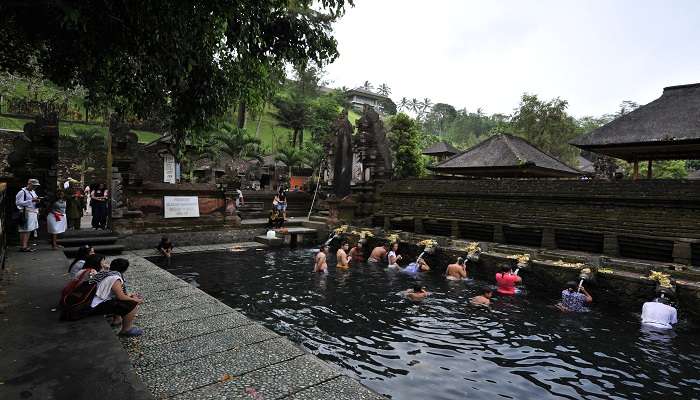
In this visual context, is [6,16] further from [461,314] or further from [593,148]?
[593,148]

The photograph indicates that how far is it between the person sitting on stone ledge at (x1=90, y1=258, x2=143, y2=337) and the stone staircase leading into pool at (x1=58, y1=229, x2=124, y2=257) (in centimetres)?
843

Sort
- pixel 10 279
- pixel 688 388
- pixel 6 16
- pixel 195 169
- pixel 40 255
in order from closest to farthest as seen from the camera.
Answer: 1. pixel 6 16
2. pixel 688 388
3. pixel 10 279
4. pixel 40 255
5. pixel 195 169

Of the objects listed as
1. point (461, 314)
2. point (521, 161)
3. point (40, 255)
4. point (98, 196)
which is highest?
point (521, 161)

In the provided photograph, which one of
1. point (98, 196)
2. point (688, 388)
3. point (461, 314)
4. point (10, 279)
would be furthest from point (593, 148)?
point (98, 196)

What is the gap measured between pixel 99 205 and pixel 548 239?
56.7 ft

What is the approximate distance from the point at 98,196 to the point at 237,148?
21648 millimetres

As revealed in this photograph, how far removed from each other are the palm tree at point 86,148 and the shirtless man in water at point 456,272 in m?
33.8

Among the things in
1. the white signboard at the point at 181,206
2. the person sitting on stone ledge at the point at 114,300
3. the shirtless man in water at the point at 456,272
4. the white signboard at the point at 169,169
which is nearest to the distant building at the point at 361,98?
the white signboard at the point at 169,169

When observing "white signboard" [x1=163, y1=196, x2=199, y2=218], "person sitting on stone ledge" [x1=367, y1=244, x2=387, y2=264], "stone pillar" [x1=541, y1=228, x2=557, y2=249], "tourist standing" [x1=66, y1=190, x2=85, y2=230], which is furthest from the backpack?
"stone pillar" [x1=541, y1=228, x2=557, y2=249]

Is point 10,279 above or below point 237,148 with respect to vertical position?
below

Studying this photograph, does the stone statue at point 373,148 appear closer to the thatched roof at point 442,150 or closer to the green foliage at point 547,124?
the green foliage at point 547,124

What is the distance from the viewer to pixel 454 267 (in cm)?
1317

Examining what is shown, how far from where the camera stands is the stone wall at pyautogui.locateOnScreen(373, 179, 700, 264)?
36.4 feet

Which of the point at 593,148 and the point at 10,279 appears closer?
the point at 10,279
